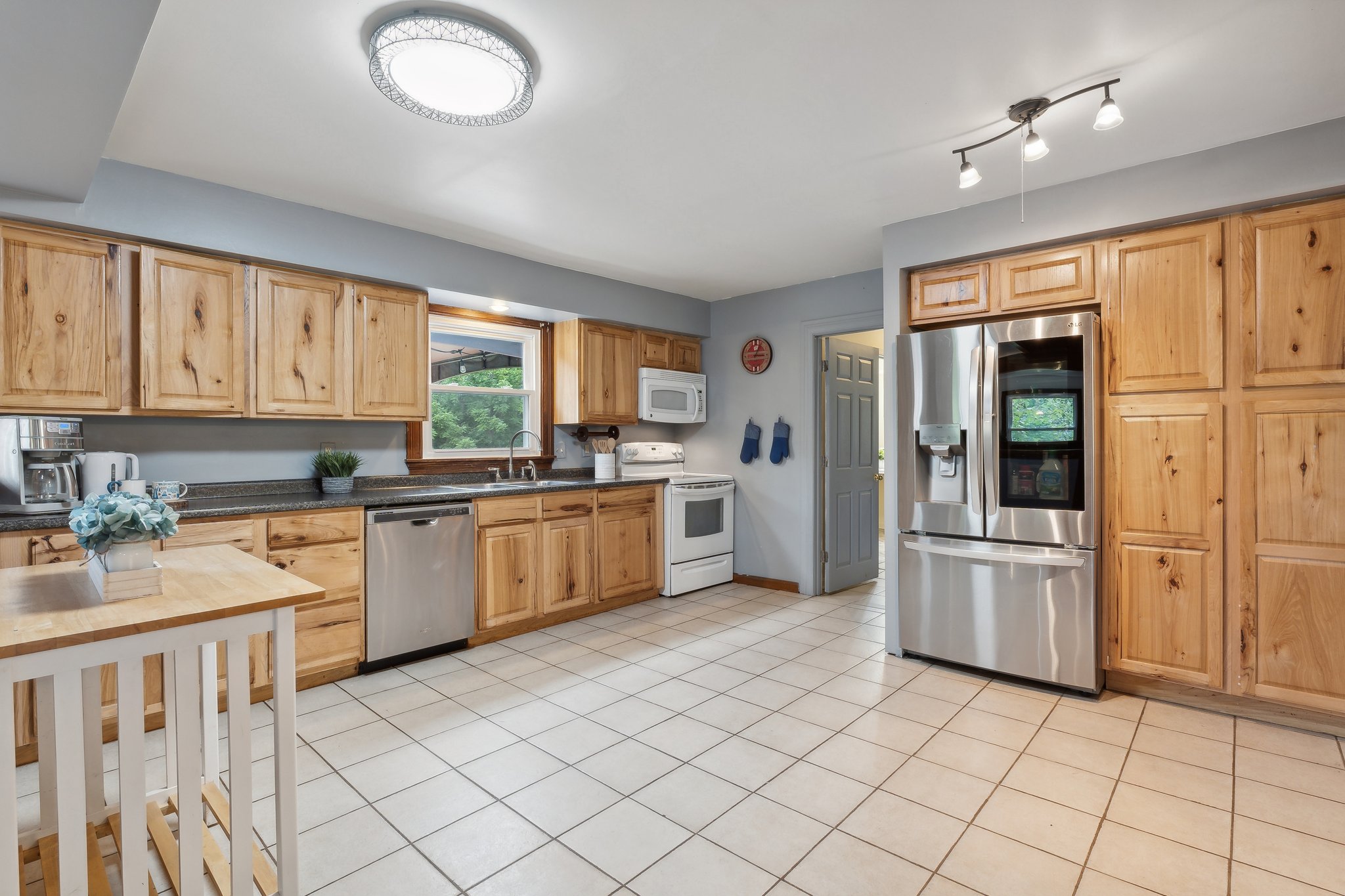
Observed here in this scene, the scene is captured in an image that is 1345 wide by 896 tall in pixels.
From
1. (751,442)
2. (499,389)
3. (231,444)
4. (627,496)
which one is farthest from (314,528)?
(751,442)

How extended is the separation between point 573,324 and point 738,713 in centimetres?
297

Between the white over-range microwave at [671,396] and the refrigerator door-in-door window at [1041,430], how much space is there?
2.59 meters

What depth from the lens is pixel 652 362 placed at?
524cm

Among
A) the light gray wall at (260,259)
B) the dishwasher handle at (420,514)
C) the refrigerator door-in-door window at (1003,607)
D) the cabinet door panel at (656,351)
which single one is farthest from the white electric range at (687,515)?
the refrigerator door-in-door window at (1003,607)

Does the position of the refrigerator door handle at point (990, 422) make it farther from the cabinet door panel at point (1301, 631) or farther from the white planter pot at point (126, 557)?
the white planter pot at point (126, 557)

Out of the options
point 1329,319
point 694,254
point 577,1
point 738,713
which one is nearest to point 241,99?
point 577,1

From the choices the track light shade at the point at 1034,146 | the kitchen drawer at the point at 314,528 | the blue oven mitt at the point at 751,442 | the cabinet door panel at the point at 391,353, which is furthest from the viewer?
the blue oven mitt at the point at 751,442

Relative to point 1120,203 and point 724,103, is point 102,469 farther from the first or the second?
point 1120,203

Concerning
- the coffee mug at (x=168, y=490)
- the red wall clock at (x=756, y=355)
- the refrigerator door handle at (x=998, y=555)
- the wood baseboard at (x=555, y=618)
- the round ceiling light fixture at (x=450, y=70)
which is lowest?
the wood baseboard at (x=555, y=618)

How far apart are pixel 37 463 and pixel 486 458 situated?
232cm

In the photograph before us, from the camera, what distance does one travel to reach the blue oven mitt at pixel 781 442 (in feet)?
16.5

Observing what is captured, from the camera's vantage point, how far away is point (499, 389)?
461cm

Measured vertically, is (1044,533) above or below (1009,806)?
above

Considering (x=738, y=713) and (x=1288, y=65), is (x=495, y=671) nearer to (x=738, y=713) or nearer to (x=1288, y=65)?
(x=738, y=713)
